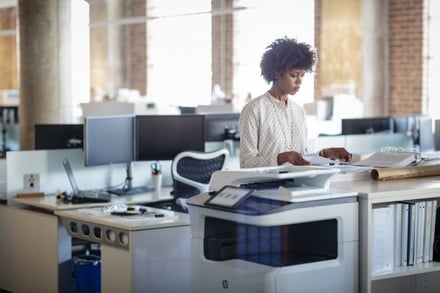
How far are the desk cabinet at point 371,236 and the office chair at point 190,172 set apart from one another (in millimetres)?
2265

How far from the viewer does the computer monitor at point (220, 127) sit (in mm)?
6914

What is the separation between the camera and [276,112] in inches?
161

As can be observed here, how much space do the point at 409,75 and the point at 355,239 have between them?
846 centimetres

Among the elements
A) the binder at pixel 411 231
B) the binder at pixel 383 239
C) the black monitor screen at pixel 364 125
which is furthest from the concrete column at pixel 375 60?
the binder at pixel 383 239

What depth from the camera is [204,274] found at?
348 cm

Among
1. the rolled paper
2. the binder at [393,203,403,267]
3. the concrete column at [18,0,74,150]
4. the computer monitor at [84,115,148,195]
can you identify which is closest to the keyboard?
the computer monitor at [84,115,148,195]

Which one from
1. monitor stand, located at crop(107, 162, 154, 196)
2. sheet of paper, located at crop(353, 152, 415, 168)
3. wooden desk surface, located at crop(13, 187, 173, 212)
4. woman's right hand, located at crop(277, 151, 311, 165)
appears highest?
woman's right hand, located at crop(277, 151, 311, 165)

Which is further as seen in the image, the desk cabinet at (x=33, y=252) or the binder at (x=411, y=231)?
the desk cabinet at (x=33, y=252)

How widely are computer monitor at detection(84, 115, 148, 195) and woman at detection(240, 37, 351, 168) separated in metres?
2.08

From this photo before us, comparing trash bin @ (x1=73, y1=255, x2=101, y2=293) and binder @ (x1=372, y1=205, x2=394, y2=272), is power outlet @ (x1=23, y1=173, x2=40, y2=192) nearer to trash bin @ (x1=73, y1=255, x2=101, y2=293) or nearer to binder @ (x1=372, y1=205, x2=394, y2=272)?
trash bin @ (x1=73, y1=255, x2=101, y2=293)

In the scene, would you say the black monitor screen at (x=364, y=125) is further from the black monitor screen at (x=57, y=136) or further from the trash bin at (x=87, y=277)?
the trash bin at (x=87, y=277)

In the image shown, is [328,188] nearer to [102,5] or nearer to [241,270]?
[241,270]

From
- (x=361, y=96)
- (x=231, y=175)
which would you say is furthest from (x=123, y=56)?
(x=231, y=175)

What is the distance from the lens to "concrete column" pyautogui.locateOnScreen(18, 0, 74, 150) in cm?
859
